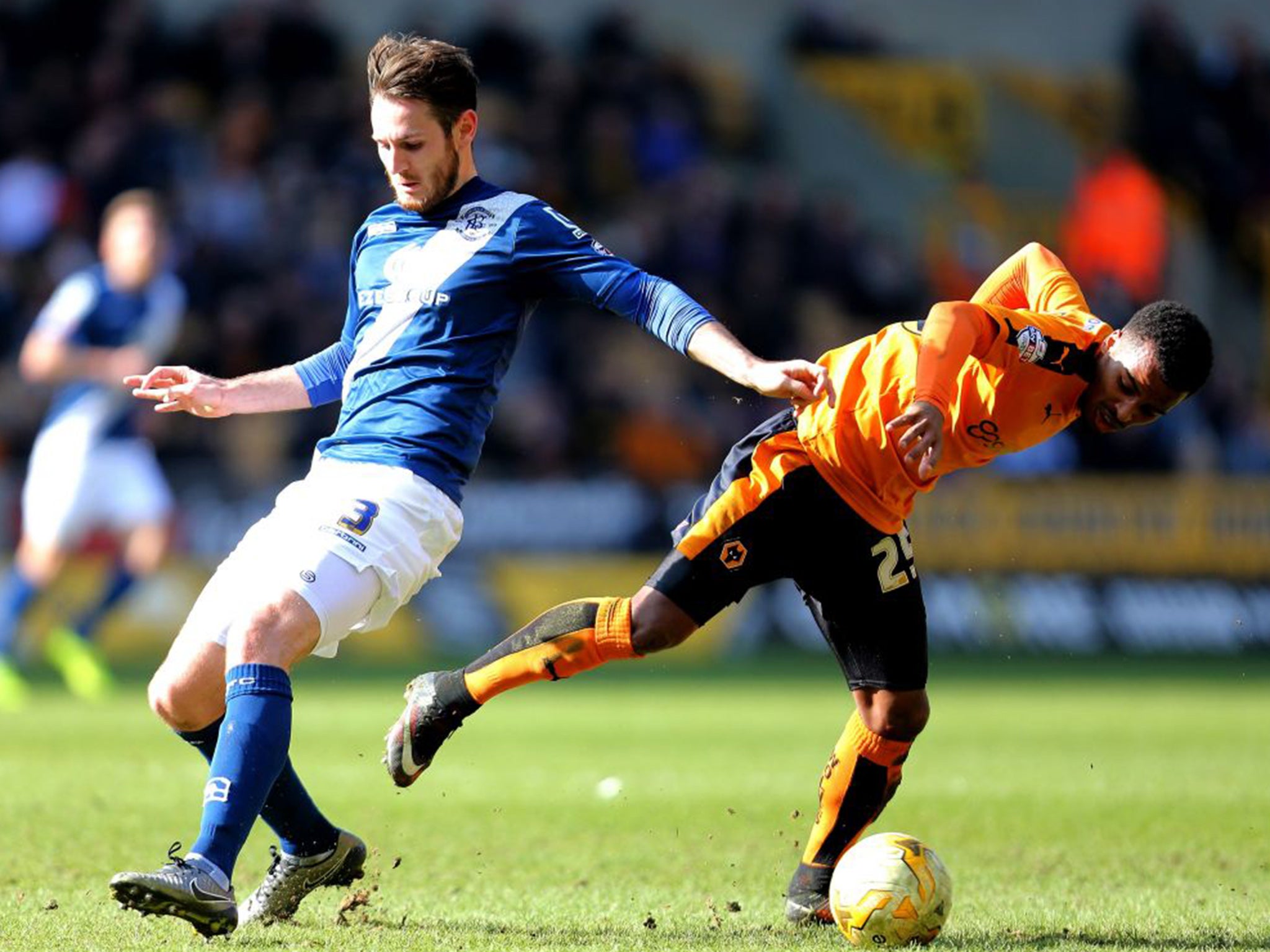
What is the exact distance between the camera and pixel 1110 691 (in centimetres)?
1412

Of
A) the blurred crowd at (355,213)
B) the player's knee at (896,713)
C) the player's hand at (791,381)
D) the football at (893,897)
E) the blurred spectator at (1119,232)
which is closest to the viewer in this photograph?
the player's hand at (791,381)

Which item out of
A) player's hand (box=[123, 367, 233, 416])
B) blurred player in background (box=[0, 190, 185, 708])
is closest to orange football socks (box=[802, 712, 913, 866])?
player's hand (box=[123, 367, 233, 416])

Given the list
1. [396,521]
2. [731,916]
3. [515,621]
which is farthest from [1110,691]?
[396,521]

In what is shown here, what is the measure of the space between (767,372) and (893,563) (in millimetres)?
1076

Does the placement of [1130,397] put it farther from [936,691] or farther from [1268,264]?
[1268,264]

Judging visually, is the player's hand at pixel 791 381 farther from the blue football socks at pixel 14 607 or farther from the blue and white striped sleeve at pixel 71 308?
the blue football socks at pixel 14 607

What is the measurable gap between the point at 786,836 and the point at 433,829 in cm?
134

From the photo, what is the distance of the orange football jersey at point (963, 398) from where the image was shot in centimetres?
532

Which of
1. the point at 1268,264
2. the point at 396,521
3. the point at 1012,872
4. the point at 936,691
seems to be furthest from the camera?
the point at 1268,264

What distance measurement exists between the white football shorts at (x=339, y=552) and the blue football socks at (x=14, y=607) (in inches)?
299

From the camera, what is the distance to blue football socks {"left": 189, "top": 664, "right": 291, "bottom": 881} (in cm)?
462

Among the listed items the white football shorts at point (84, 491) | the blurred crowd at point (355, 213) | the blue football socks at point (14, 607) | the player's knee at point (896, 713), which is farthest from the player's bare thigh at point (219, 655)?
the blurred crowd at point (355, 213)

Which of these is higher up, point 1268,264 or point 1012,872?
point 1012,872

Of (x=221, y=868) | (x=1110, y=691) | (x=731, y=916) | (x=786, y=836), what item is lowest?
(x=1110, y=691)
